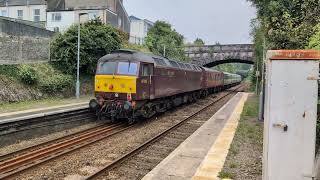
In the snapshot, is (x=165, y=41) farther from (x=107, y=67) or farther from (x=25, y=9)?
(x=107, y=67)

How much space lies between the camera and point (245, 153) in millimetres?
12312

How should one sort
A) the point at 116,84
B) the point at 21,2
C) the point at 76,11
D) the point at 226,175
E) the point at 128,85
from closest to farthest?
the point at 226,175
the point at 128,85
the point at 116,84
the point at 76,11
the point at 21,2

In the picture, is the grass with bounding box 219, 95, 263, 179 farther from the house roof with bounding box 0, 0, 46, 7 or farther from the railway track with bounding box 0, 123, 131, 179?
the house roof with bounding box 0, 0, 46, 7

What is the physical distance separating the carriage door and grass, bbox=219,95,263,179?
13.4 ft

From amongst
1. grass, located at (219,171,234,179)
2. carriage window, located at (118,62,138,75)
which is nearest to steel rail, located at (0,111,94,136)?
carriage window, located at (118,62,138,75)

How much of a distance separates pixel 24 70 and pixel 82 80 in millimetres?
7546

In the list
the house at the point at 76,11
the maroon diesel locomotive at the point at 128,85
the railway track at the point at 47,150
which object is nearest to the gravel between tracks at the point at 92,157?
the railway track at the point at 47,150

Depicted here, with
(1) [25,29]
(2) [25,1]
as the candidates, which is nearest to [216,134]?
(1) [25,29]

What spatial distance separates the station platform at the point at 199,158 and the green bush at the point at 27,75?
43.4 feet

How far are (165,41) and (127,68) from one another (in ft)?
149

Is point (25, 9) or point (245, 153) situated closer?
point (245, 153)

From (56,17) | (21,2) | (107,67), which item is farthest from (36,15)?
(107,67)

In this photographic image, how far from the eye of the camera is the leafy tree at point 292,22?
15320mm

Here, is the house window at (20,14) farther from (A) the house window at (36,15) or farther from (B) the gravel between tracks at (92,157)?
(B) the gravel between tracks at (92,157)
